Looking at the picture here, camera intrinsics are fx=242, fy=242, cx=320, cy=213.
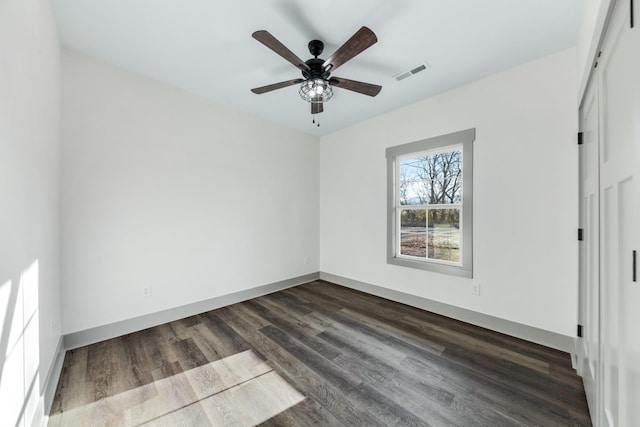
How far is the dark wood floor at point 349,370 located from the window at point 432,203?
0.73m

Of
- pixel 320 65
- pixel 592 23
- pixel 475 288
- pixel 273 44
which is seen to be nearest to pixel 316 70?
pixel 320 65

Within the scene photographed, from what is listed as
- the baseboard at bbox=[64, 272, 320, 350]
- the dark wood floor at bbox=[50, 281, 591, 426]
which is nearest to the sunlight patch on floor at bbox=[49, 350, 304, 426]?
the dark wood floor at bbox=[50, 281, 591, 426]

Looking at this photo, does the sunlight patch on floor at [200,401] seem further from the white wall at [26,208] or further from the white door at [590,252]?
the white door at [590,252]

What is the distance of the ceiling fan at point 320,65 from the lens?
165 cm

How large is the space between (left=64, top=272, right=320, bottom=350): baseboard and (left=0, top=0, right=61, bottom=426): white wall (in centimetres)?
45

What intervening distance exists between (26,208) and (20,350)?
0.69m

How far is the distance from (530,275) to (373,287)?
1886 millimetres

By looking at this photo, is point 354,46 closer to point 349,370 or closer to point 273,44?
point 273,44

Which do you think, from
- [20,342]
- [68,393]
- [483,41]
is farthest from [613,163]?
[68,393]

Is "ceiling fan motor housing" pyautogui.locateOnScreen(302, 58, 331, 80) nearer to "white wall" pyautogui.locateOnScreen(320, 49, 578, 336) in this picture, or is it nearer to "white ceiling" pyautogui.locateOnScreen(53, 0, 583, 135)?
"white ceiling" pyautogui.locateOnScreen(53, 0, 583, 135)

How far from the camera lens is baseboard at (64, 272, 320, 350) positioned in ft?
7.39

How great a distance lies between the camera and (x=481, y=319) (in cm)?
263

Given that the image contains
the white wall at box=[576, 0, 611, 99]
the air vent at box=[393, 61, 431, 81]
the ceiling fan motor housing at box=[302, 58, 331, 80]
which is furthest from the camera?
the air vent at box=[393, 61, 431, 81]

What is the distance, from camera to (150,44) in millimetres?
2135
